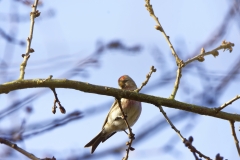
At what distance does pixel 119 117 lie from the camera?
5176 mm

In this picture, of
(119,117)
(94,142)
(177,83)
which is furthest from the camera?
(94,142)

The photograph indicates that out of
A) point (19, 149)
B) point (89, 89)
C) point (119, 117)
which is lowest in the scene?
point (19, 149)

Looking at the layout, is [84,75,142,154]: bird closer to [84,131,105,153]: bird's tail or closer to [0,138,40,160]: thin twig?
[84,131,105,153]: bird's tail

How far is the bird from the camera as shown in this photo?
5.36m

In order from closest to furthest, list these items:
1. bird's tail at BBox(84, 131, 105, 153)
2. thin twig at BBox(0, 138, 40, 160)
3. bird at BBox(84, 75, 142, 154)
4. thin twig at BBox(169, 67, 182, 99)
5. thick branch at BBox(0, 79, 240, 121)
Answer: thin twig at BBox(0, 138, 40, 160) → thick branch at BBox(0, 79, 240, 121) → thin twig at BBox(169, 67, 182, 99) → bird at BBox(84, 75, 142, 154) → bird's tail at BBox(84, 131, 105, 153)

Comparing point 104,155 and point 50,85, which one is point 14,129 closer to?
point 50,85

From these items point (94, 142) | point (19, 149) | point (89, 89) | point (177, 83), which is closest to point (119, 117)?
point (94, 142)

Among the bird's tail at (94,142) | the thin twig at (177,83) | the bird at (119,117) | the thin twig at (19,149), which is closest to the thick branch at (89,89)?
the thin twig at (177,83)

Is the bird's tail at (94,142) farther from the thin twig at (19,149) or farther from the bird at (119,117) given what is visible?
the thin twig at (19,149)

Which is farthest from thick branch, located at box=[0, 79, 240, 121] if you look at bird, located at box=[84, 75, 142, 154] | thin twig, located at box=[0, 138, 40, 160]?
bird, located at box=[84, 75, 142, 154]

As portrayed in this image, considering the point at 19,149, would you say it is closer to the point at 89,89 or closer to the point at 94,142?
the point at 89,89

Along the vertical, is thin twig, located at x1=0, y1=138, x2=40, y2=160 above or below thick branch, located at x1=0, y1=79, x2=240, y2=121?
below

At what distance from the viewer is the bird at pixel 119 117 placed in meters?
5.36

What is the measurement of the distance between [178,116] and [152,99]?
0.77 ft
